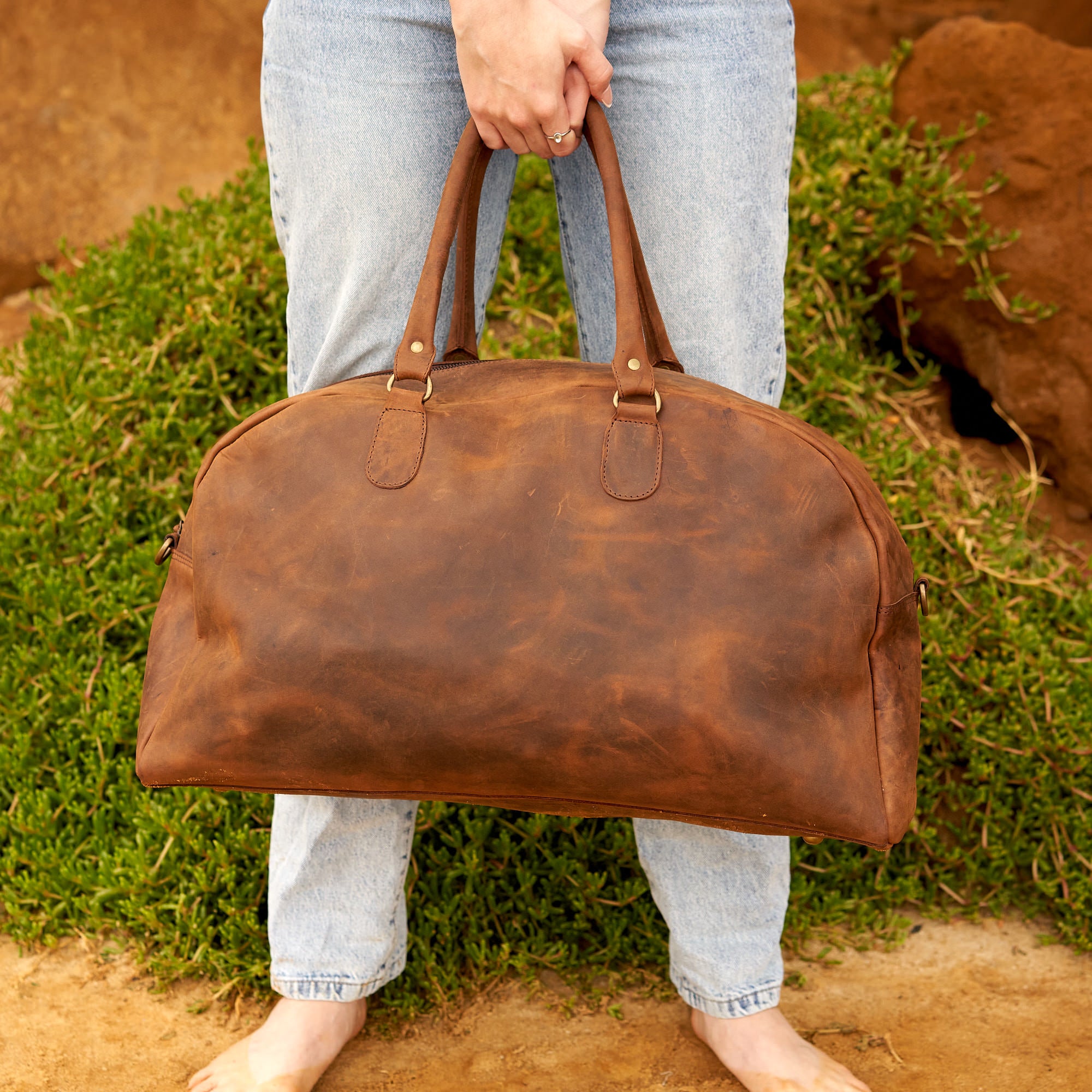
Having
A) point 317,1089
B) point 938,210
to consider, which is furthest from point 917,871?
point 938,210

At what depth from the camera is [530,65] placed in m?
1.21

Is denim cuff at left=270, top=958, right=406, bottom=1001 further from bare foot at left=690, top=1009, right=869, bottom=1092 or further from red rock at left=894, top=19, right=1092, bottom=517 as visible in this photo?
red rock at left=894, top=19, right=1092, bottom=517

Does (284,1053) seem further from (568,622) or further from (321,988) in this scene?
(568,622)

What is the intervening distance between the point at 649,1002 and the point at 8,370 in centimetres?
221

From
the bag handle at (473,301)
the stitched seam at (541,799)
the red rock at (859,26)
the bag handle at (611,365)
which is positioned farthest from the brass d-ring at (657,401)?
the red rock at (859,26)

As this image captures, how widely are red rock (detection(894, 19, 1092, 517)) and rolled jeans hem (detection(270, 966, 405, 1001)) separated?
81.6 inches

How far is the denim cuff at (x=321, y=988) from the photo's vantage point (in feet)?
5.19

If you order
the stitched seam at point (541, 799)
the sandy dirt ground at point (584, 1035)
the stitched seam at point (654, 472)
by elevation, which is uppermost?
the stitched seam at point (654, 472)

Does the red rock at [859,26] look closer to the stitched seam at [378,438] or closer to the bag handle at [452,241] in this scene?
the bag handle at [452,241]

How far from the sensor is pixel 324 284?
1.40 m

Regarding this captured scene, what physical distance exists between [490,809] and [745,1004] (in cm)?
68

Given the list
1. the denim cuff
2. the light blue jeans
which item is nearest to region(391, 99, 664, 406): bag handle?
the light blue jeans

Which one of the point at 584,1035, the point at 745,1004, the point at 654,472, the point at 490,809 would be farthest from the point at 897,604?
the point at 490,809

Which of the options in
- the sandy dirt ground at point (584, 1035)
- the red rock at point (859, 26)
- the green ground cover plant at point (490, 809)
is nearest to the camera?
the sandy dirt ground at point (584, 1035)
